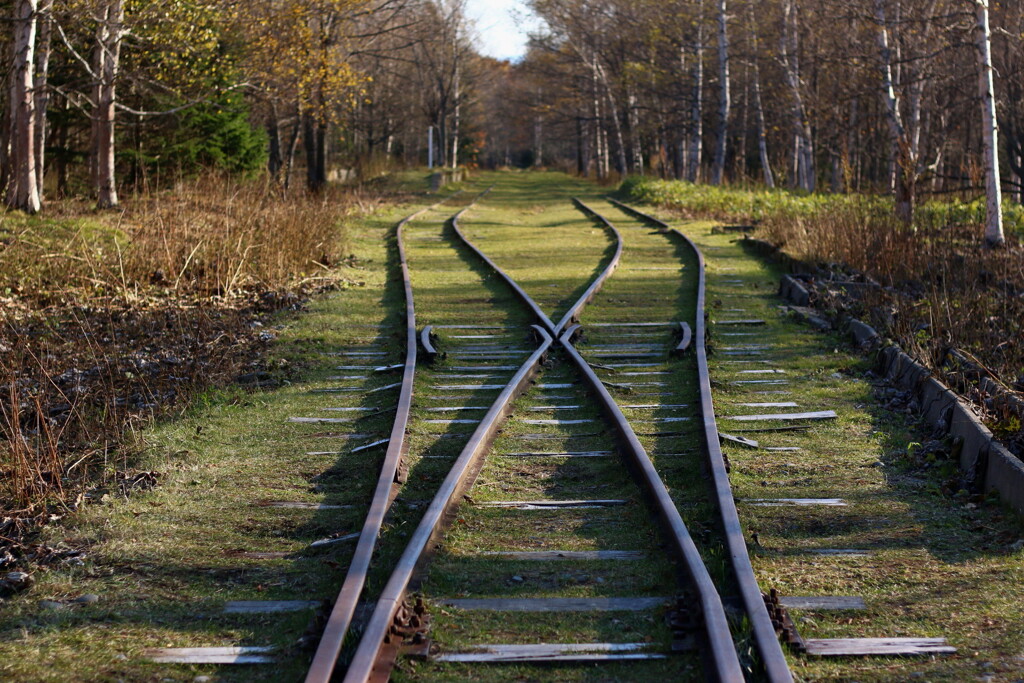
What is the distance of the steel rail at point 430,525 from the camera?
3.26 m

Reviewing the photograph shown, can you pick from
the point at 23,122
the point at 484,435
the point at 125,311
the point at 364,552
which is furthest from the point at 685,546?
the point at 23,122

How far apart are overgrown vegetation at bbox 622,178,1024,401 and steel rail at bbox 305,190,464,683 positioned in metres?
3.87

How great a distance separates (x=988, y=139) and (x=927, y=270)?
328 centimetres

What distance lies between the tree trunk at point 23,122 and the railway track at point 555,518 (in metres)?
8.00

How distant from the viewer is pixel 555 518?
489 cm

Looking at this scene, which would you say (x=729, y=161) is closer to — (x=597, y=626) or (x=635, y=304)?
(x=635, y=304)

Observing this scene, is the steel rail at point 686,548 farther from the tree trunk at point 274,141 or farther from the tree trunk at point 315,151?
the tree trunk at point 274,141

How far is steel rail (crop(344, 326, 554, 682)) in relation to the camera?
10.7 feet

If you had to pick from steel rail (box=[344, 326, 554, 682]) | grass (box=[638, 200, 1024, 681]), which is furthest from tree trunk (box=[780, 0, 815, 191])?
steel rail (box=[344, 326, 554, 682])

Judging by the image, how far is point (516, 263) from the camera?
14.6m

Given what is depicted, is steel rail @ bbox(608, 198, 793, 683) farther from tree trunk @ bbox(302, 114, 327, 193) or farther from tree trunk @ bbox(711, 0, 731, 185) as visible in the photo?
tree trunk @ bbox(711, 0, 731, 185)

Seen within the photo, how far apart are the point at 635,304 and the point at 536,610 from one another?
736 cm

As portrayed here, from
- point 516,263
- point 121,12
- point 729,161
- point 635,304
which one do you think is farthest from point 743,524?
point 729,161

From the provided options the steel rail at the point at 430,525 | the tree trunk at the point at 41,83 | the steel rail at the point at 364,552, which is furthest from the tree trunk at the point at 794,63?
the steel rail at the point at 364,552
